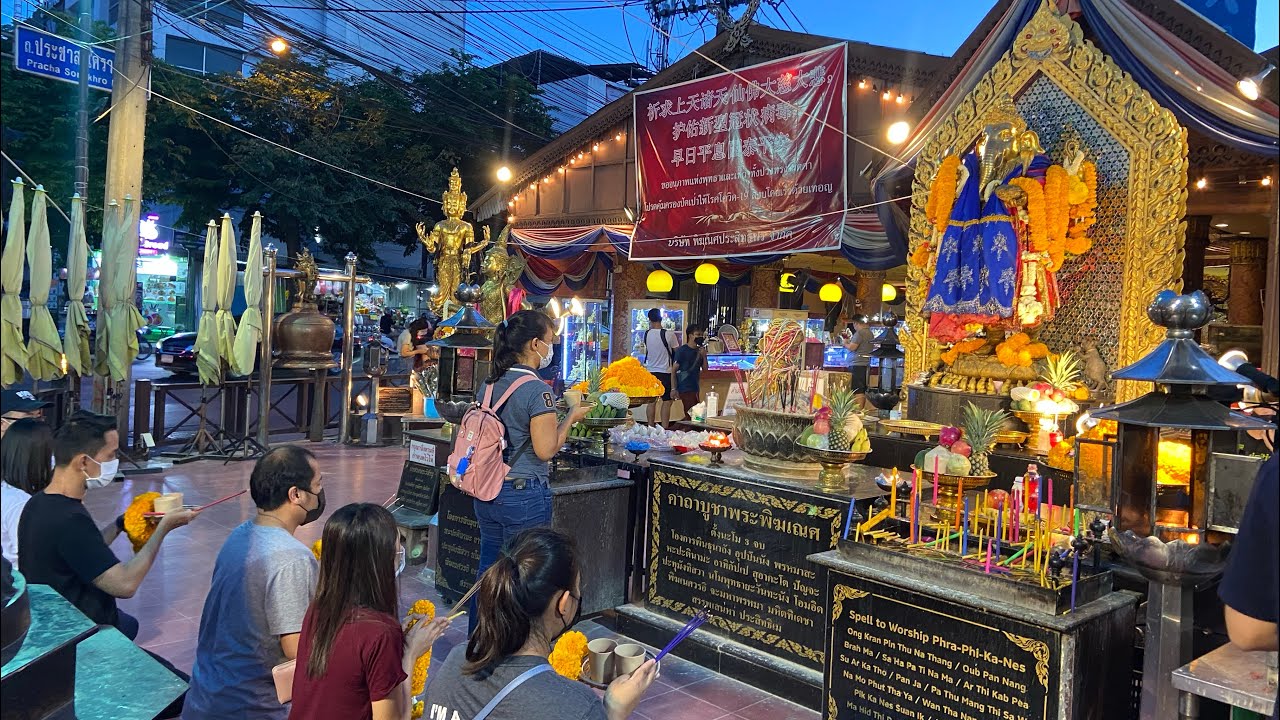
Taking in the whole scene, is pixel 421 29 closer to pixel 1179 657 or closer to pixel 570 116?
pixel 570 116

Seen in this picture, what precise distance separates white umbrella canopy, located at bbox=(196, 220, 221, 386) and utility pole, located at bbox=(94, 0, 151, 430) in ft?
2.30

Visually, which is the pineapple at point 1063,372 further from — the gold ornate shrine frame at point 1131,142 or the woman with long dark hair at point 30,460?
the woman with long dark hair at point 30,460

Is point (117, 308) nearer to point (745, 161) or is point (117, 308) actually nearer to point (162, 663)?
point (162, 663)

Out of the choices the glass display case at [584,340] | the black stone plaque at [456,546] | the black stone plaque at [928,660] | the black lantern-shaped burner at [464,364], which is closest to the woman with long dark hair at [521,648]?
the black stone plaque at [928,660]

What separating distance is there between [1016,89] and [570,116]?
2694cm

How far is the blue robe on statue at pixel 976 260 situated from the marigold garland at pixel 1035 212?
0.10 m

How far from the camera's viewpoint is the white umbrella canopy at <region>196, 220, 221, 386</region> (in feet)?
32.9

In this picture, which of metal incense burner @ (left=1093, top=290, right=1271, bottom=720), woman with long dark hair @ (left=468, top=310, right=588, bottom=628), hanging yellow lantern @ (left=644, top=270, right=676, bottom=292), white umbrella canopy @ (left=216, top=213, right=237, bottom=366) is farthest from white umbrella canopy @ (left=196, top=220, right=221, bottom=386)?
metal incense burner @ (left=1093, top=290, right=1271, bottom=720)

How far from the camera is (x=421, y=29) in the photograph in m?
28.8

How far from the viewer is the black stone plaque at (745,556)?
14.8 feet

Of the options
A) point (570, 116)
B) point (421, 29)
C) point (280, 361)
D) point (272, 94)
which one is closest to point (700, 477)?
point (280, 361)

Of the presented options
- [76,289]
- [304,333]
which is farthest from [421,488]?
[304,333]

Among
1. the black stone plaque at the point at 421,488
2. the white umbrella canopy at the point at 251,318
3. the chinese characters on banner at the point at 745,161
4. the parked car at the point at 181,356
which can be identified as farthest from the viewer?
the parked car at the point at 181,356

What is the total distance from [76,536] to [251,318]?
24.9 ft
